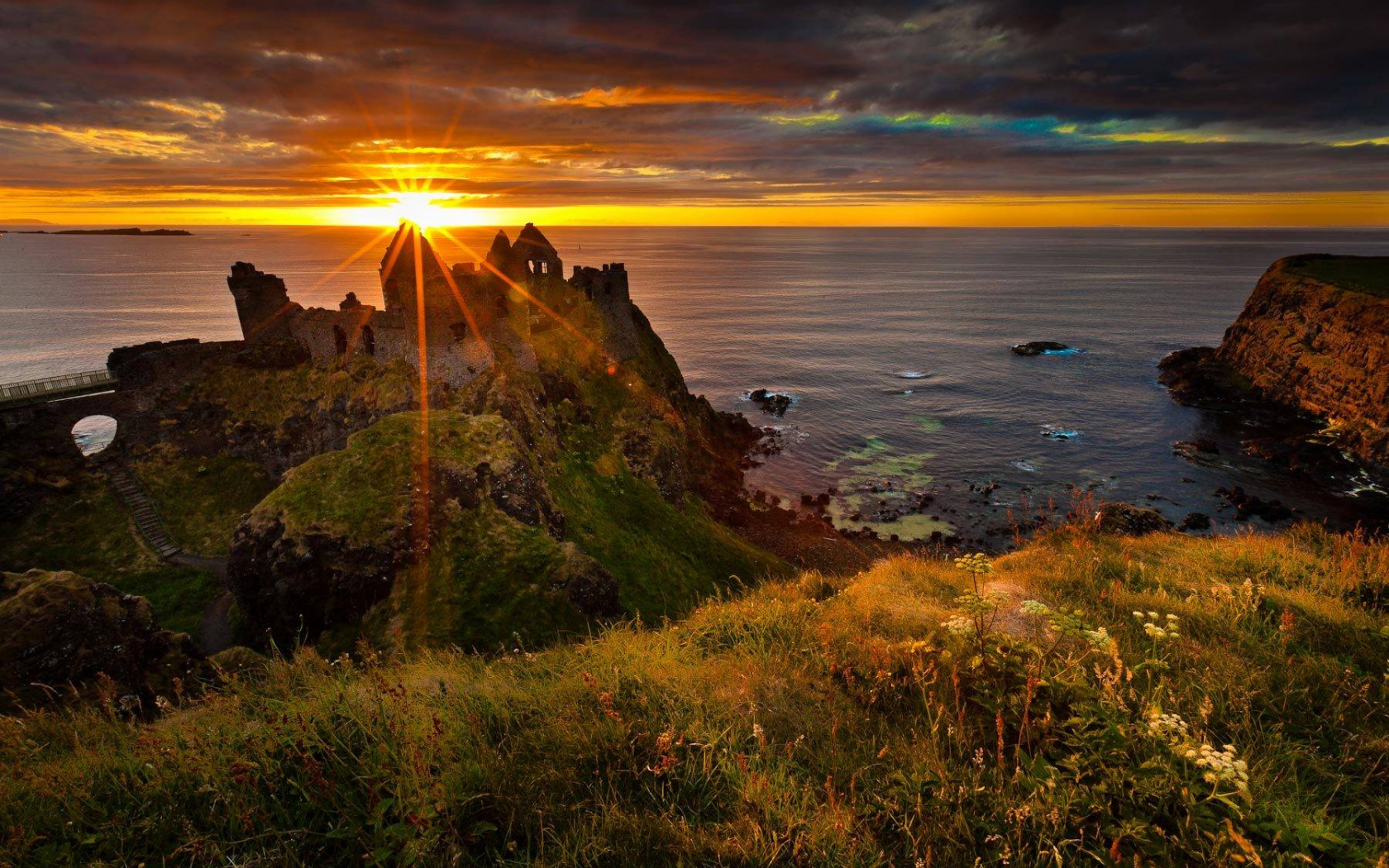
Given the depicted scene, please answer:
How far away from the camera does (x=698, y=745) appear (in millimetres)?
5137

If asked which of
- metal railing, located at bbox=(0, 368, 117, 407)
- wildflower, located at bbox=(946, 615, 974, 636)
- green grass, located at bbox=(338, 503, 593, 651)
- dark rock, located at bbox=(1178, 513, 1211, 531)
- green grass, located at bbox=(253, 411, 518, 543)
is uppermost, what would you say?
metal railing, located at bbox=(0, 368, 117, 407)

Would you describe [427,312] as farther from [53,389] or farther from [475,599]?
[53,389]

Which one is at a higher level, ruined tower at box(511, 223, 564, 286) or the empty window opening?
ruined tower at box(511, 223, 564, 286)

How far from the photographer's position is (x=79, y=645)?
12.5 metres

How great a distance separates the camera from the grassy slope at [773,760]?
13.1 ft

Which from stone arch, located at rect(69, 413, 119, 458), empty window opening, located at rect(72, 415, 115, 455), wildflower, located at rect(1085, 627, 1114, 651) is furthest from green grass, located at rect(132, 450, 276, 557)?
wildflower, located at rect(1085, 627, 1114, 651)

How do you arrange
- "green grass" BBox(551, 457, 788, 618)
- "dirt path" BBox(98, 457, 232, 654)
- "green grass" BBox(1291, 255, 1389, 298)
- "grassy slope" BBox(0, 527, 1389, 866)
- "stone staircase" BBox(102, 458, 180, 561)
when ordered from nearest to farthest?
"grassy slope" BBox(0, 527, 1389, 866), "dirt path" BBox(98, 457, 232, 654), "green grass" BBox(551, 457, 788, 618), "stone staircase" BBox(102, 458, 180, 561), "green grass" BBox(1291, 255, 1389, 298)

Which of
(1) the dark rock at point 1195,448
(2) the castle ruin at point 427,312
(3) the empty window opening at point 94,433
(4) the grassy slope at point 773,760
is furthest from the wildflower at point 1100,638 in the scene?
(3) the empty window opening at point 94,433

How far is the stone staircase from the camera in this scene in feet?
97.7

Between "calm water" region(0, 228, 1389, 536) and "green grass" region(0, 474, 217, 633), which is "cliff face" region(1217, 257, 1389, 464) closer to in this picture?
"calm water" region(0, 228, 1389, 536)

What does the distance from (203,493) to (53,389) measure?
981 cm

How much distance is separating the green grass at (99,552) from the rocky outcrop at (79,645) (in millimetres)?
13288

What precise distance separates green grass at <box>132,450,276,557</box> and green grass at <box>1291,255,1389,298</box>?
370 ft

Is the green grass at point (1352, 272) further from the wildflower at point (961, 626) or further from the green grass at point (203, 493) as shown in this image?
the green grass at point (203, 493)
